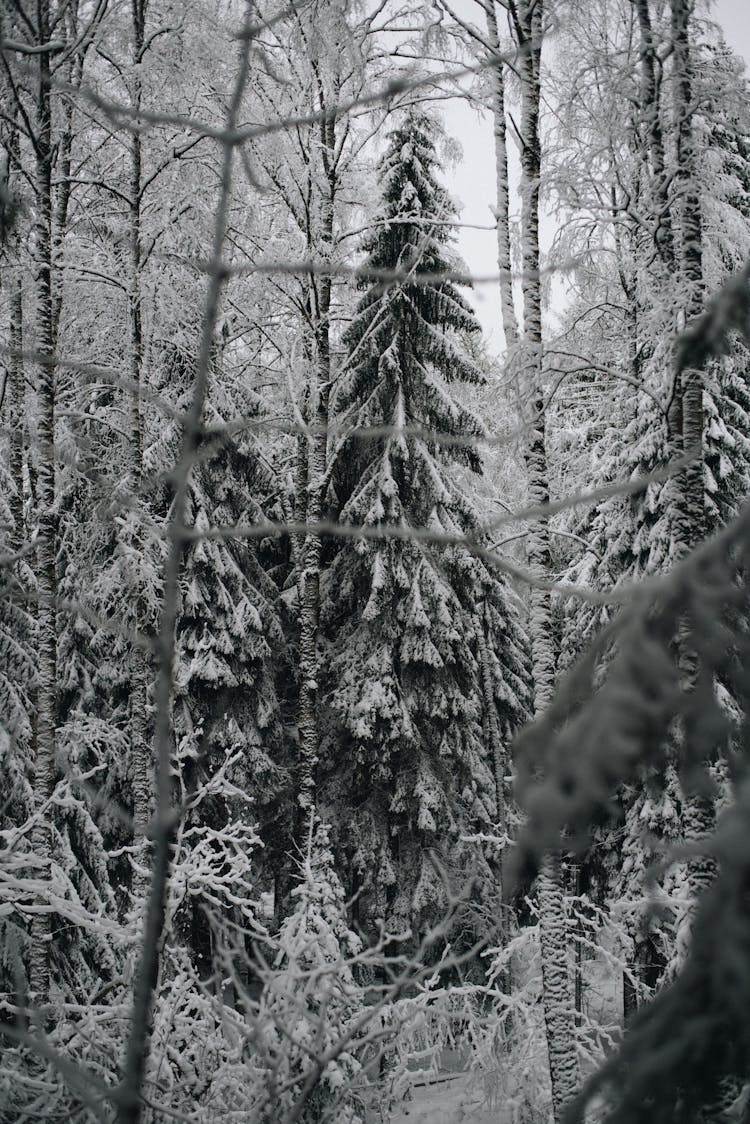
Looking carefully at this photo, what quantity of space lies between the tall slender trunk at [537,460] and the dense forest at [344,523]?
0.04 metres

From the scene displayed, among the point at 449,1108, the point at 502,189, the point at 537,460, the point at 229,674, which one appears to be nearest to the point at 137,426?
the point at 229,674

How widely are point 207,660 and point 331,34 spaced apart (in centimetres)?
840

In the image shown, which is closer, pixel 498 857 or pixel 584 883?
pixel 584 883

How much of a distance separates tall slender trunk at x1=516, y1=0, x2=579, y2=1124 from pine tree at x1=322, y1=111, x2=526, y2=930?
394 cm

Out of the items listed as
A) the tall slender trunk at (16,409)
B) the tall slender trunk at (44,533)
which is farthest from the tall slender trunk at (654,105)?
the tall slender trunk at (16,409)

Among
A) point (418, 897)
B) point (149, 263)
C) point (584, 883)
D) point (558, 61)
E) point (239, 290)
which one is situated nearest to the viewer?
point (558, 61)

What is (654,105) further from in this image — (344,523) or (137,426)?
(344,523)

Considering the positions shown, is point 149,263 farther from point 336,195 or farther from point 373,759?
point 373,759

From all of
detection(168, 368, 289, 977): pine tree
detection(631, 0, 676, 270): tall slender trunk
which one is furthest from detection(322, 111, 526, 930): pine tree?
detection(631, 0, 676, 270): tall slender trunk

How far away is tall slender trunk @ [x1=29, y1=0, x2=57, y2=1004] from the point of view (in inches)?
262

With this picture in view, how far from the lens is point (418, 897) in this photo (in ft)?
34.8

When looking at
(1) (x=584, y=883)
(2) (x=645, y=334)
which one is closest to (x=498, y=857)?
(1) (x=584, y=883)

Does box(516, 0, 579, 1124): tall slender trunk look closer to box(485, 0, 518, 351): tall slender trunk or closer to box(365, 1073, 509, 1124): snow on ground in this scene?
box(365, 1073, 509, 1124): snow on ground

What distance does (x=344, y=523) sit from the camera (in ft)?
36.8
